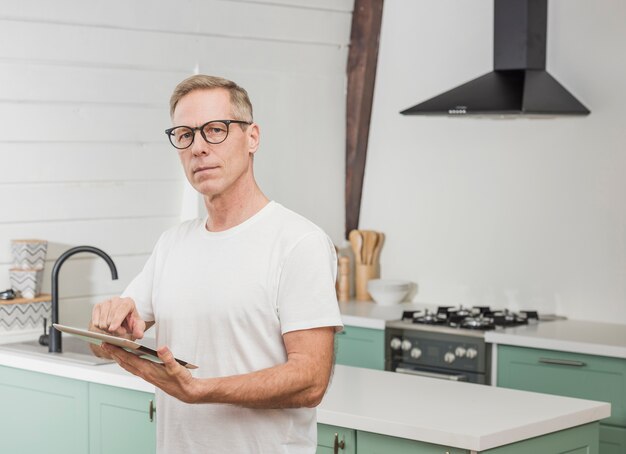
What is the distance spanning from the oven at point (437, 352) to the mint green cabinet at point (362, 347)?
0.11 ft

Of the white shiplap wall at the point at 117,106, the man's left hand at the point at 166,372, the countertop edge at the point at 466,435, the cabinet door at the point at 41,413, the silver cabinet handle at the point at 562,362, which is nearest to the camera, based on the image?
the man's left hand at the point at 166,372

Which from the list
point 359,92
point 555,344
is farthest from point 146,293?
point 359,92

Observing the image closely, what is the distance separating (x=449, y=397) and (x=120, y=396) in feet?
3.74

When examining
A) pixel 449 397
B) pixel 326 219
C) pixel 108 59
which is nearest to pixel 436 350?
pixel 326 219

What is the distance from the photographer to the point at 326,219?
553 cm

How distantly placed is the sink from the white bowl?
161cm

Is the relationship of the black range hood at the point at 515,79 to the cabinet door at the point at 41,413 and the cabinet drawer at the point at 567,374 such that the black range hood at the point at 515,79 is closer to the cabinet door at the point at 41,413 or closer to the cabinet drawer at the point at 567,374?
the cabinet drawer at the point at 567,374

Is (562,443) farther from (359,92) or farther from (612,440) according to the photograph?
(359,92)

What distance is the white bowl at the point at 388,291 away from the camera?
521cm

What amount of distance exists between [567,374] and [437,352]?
0.63m

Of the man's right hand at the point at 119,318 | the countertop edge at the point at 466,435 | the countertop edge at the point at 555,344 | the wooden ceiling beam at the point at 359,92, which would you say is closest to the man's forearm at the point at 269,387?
the man's right hand at the point at 119,318

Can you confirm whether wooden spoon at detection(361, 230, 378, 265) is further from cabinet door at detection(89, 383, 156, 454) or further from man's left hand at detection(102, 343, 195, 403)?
man's left hand at detection(102, 343, 195, 403)

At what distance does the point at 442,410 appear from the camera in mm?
2842

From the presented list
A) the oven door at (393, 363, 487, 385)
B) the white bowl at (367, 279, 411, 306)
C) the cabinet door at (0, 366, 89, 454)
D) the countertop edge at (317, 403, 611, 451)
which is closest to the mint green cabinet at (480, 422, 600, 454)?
the countertop edge at (317, 403, 611, 451)
